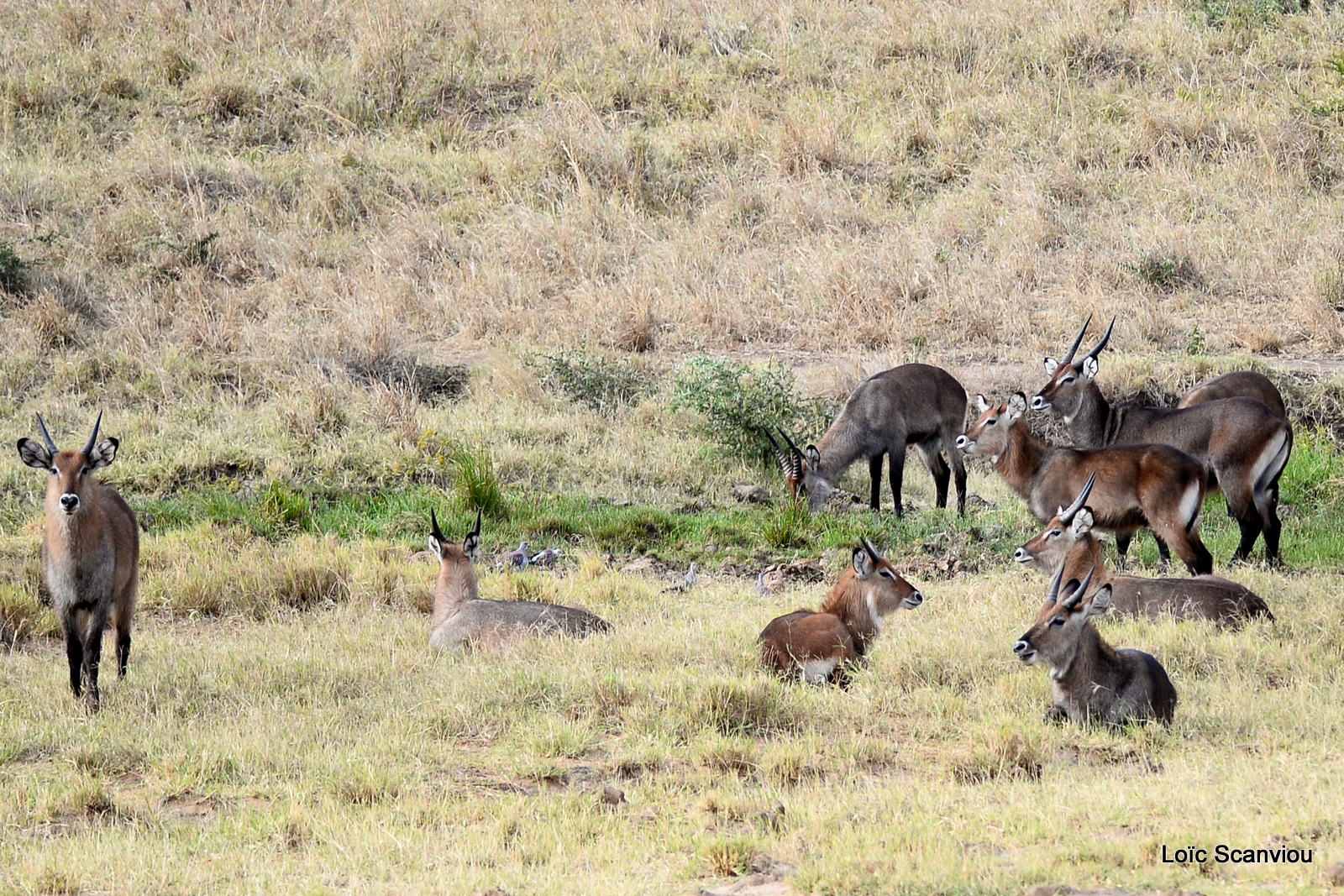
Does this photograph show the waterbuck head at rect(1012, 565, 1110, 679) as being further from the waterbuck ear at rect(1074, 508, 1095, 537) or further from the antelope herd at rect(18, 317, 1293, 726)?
the waterbuck ear at rect(1074, 508, 1095, 537)

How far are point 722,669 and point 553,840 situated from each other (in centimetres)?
210

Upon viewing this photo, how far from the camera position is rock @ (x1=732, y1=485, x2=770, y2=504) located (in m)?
11.7

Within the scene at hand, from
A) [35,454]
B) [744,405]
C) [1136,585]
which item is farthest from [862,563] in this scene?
[744,405]

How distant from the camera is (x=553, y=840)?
4.97 m

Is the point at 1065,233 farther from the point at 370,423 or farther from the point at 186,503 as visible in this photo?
the point at 186,503

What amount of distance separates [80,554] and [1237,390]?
813cm

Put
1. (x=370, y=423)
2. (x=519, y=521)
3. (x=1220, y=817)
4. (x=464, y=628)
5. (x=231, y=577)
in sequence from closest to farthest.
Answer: (x=1220, y=817), (x=464, y=628), (x=231, y=577), (x=519, y=521), (x=370, y=423)

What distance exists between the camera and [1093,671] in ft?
20.0

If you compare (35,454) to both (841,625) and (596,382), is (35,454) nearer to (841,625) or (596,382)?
(841,625)

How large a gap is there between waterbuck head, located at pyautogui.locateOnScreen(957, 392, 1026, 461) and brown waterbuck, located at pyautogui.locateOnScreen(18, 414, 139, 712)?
5591 mm

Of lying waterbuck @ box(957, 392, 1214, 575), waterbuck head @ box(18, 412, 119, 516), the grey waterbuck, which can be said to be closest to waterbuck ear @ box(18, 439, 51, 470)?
waterbuck head @ box(18, 412, 119, 516)

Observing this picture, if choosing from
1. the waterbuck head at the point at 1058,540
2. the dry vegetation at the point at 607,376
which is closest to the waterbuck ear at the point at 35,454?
the dry vegetation at the point at 607,376

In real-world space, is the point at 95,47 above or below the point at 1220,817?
above

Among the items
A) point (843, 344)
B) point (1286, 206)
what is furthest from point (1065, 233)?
point (843, 344)
